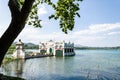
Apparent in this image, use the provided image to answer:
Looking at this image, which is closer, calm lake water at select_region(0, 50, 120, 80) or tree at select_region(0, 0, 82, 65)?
tree at select_region(0, 0, 82, 65)

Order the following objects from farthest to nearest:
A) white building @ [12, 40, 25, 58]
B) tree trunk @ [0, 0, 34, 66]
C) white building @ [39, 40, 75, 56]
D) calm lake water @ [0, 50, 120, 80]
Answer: white building @ [39, 40, 75, 56] < white building @ [12, 40, 25, 58] < calm lake water @ [0, 50, 120, 80] < tree trunk @ [0, 0, 34, 66]

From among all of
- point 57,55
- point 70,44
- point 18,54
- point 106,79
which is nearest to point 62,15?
point 106,79

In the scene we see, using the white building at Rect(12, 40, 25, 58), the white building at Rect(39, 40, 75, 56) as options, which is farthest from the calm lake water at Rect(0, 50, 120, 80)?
the white building at Rect(39, 40, 75, 56)

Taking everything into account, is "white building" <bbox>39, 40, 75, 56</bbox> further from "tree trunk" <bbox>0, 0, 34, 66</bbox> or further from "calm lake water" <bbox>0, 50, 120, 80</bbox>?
"tree trunk" <bbox>0, 0, 34, 66</bbox>

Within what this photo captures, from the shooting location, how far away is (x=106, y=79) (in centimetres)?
3547

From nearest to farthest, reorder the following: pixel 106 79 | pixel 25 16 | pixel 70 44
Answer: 1. pixel 25 16
2. pixel 106 79
3. pixel 70 44

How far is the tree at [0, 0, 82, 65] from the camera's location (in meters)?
8.02

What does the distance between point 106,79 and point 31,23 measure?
26121 millimetres

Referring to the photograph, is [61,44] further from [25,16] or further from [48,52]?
[25,16]

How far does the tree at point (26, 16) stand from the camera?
8.02 meters

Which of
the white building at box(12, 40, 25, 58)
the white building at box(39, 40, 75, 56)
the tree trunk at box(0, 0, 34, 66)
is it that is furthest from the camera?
the white building at box(39, 40, 75, 56)

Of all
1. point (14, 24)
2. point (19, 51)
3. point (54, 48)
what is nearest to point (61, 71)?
point (19, 51)

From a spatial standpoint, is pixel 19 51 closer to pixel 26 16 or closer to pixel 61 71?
A: pixel 61 71

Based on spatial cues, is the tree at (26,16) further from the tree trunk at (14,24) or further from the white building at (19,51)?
the white building at (19,51)
